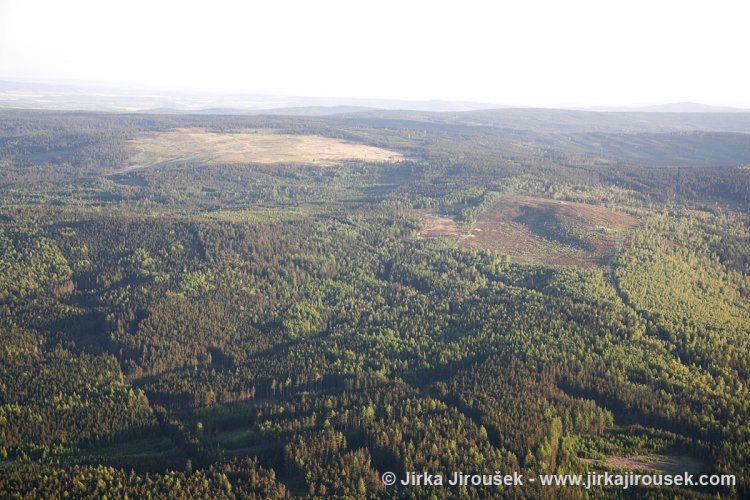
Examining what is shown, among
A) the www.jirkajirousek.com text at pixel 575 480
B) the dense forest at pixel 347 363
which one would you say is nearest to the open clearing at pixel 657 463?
the dense forest at pixel 347 363

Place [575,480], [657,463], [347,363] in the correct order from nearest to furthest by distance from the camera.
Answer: [575,480] < [657,463] < [347,363]

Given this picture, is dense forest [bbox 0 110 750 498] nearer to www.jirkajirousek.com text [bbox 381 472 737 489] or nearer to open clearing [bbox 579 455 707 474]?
open clearing [bbox 579 455 707 474]

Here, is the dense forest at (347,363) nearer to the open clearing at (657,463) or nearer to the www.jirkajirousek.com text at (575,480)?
the open clearing at (657,463)

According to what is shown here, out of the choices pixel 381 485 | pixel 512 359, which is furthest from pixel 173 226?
Answer: pixel 381 485

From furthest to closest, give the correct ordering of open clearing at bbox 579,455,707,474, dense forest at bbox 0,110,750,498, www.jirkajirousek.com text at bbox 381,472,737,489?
dense forest at bbox 0,110,750,498
open clearing at bbox 579,455,707,474
www.jirkajirousek.com text at bbox 381,472,737,489

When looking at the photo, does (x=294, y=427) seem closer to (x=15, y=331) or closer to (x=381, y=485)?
(x=381, y=485)

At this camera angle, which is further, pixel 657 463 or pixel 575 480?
pixel 657 463

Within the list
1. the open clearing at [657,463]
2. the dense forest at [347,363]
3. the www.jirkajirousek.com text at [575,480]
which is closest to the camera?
the www.jirkajirousek.com text at [575,480]

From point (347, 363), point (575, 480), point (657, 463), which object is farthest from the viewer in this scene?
point (347, 363)

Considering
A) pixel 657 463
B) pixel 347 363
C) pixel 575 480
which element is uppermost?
pixel 575 480

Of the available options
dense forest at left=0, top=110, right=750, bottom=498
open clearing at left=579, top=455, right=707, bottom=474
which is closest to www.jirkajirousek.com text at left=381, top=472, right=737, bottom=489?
dense forest at left=0, top=110, right=750, bottom=498

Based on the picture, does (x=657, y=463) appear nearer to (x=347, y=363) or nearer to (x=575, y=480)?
(x=575, y=480)

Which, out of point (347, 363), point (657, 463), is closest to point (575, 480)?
point (657, 463)
